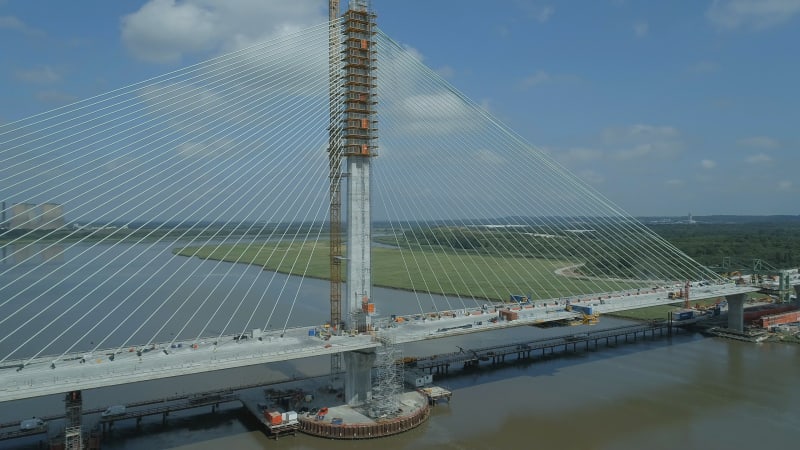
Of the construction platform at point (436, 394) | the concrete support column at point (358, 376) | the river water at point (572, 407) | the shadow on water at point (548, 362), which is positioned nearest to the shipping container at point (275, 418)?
the river water at point (572, 407)

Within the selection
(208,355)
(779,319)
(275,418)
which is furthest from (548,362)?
(779,319)

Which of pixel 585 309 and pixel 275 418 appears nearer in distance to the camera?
pixel 275 418

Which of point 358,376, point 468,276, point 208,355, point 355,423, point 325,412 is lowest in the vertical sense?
point 355,423

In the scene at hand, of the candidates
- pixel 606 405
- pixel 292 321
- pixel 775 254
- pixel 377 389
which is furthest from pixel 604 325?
pixel 775 254

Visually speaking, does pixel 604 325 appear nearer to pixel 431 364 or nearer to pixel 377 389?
pixel 431 364

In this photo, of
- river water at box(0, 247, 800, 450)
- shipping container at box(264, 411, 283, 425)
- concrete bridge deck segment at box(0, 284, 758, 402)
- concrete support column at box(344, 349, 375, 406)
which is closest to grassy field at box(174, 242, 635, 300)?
river water at box(0, 247, 800, 450)

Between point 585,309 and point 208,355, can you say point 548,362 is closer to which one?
point 585,309

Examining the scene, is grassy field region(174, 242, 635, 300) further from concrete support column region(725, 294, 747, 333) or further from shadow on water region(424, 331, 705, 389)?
concrete support column region(725, 294, 747, 333)
